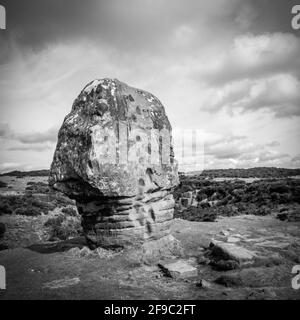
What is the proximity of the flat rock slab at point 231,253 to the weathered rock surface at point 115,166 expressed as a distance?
1.96m

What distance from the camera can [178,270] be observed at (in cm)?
817

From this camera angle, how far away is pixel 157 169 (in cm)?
1032

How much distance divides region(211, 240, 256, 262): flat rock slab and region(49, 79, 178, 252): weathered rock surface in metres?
1.96

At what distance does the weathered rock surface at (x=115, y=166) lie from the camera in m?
9.36

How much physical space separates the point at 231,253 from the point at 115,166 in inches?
177

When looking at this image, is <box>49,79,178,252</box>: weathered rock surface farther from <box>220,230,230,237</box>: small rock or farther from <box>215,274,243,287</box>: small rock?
<box>220,230,230,237</box>: small rock

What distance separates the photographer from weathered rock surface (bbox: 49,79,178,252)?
936 cm

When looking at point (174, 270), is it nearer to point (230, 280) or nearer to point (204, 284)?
point (204, 284)

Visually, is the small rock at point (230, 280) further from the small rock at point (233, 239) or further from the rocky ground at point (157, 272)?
the small rock at point (233, 239)

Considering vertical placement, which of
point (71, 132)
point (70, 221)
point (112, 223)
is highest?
point (71, 132)

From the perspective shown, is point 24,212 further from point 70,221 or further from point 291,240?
point 291,240

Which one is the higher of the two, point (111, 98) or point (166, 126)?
point (111, 98)

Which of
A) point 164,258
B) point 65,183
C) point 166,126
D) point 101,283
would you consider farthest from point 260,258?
point 65,183

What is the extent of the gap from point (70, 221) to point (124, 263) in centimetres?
1337
